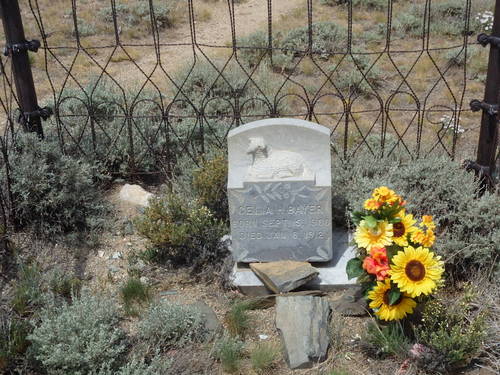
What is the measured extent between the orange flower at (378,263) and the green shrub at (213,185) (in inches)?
52.7

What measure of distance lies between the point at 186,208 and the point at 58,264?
Result: 0.94 m

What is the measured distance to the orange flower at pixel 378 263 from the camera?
3.48 m

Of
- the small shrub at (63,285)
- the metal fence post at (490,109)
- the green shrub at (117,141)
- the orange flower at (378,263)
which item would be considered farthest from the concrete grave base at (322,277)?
the green shrub at (117,141)

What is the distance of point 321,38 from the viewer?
926 centimetres

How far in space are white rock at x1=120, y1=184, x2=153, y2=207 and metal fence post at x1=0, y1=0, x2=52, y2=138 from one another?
0.76 meters

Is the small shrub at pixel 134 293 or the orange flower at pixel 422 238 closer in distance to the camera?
the orange flower at pixel 422 238

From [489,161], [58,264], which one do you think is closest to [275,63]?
[489,161]

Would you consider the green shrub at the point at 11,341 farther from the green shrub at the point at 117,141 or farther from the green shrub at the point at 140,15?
the green shrub at the point at 140,15

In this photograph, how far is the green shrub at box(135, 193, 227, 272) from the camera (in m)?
4.25

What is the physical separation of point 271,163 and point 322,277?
783 millimetres

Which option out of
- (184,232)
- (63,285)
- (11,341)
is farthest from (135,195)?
(11,341)

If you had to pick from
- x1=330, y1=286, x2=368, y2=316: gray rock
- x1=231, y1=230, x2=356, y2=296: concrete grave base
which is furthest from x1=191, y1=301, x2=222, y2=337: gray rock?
x1=330, y1=286, x2=368, y2=316: gray rock

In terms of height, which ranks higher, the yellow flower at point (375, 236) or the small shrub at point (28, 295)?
the yellow flower at point (375, 236)

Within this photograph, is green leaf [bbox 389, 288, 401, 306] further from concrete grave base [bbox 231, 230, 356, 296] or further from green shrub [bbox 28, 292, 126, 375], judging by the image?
green shrub [bbox 28, 292, 126, 375]
